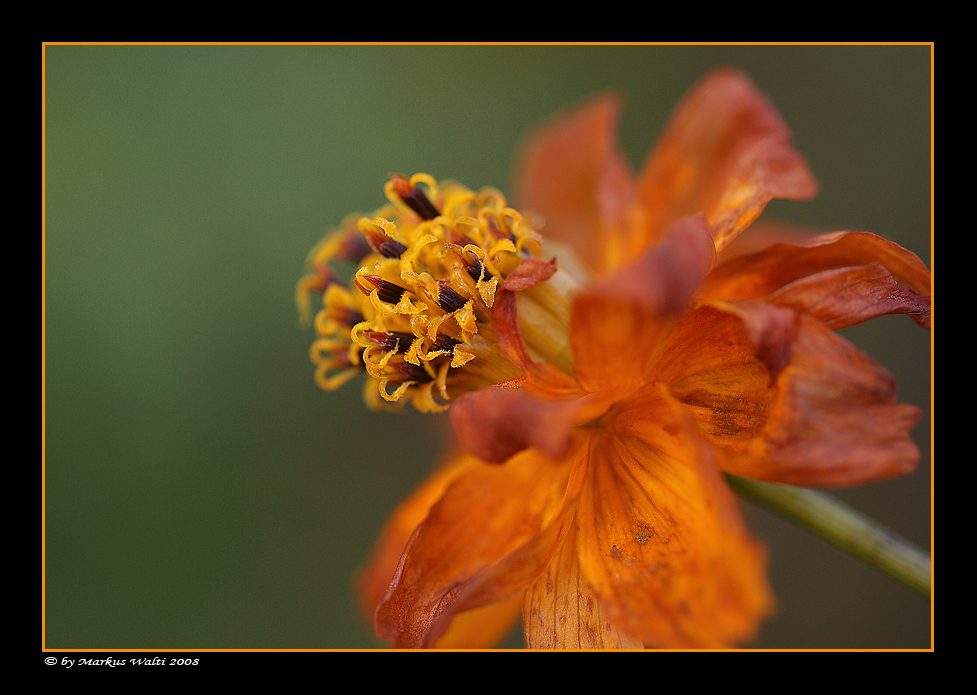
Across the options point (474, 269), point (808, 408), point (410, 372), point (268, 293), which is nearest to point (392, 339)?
point (410, 372)

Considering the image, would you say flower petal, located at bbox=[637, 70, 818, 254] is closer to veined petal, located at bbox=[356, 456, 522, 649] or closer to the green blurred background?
veined petal, located at bbox=[356, 456, 522, 649]

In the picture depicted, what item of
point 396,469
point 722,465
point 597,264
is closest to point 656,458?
point 722,465

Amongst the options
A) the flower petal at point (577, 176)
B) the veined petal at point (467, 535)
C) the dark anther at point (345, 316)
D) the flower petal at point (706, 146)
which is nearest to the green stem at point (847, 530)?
the veined petal at point (467, 535)

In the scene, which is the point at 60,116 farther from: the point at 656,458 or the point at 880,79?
the point at 880,79

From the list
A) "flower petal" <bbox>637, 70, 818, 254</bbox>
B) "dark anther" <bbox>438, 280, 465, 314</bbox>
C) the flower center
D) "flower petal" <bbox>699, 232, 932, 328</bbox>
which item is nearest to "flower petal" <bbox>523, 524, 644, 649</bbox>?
the flower center

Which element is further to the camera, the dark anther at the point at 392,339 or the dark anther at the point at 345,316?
the dark anther at the point at 345,316

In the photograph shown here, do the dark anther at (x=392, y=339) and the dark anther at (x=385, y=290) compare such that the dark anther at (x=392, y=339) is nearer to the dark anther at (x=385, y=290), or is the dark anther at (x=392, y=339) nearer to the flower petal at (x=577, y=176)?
the dark anther at (x=385, y=290)

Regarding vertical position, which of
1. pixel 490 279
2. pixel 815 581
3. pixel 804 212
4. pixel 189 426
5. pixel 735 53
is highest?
pixel 735 53

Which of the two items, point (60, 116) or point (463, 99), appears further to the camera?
point (463, 99)
